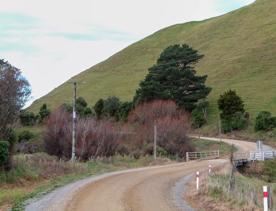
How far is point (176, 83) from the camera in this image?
101375mm

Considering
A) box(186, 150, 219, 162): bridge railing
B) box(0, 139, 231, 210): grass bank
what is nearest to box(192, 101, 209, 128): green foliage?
box(186, 150, 219, 162): bridge railing

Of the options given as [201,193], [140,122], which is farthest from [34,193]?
[140,122]

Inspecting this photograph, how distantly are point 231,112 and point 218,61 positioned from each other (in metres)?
41.6

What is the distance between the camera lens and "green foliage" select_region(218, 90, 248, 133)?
91569mm

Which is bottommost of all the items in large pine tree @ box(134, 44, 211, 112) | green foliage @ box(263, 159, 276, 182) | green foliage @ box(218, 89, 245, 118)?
green foliage @ box(263, 159, 276, 182)

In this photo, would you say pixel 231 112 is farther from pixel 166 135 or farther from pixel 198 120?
pixel 166 135

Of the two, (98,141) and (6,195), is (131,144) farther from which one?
(6,195)

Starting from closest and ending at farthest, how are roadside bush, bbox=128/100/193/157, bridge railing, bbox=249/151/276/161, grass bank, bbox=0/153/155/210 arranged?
grass bank, bbox=0/153/155/210 → bridge railing, bbox=249/151/276/161 → roadside bush, bbox=128/100/193/157

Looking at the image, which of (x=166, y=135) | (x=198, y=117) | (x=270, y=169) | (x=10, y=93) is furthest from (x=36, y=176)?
(x=198, y=117)

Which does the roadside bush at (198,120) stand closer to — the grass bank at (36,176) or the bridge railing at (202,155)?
the bridge railing at (202,155)

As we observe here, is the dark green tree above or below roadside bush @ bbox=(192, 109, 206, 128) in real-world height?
below

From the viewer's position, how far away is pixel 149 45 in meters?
176

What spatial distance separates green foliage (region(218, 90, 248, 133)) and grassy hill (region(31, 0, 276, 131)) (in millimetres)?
2769

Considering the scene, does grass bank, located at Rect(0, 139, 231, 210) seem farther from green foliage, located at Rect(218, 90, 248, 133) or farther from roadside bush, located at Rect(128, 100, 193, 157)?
green foliage, located at Rect(218, 90, 248, 133)
